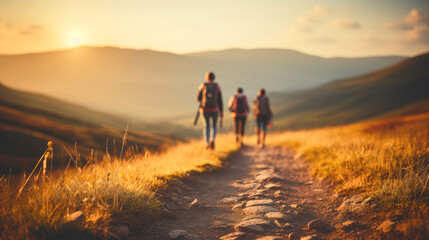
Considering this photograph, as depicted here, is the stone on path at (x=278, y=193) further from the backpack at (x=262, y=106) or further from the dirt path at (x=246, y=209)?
the backpack at (x=262, y=106)

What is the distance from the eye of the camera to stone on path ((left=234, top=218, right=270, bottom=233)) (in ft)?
12.1

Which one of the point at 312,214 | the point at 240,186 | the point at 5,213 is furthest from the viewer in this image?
the point at 240,186

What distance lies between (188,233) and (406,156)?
481 centimetres

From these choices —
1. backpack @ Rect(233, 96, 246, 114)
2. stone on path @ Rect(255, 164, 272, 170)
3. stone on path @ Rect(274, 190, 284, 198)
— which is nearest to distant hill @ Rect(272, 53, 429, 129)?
backpack @ Rect(233, 96, 246, 114)

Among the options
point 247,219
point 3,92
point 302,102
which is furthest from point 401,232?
point 302,102

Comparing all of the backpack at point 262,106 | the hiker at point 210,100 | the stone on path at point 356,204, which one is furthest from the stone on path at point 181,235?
the backpack at point 262,106

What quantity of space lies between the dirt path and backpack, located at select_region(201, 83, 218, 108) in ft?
12.6

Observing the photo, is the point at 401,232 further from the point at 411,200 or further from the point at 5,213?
the point at 5,213

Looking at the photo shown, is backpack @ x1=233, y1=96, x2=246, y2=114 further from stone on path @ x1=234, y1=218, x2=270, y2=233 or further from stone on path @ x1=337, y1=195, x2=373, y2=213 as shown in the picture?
stone on path @ x1=234, y1=218, x2=270, y2=233

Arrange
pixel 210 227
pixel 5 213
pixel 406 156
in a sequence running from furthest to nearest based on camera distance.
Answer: pixel 406 156 → pixel 210 227 → pixel 5 213

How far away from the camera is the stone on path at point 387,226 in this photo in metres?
3.33

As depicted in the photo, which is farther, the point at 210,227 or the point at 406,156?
the point at 406,156

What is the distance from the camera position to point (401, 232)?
123 inches

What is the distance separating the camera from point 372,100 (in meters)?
123
